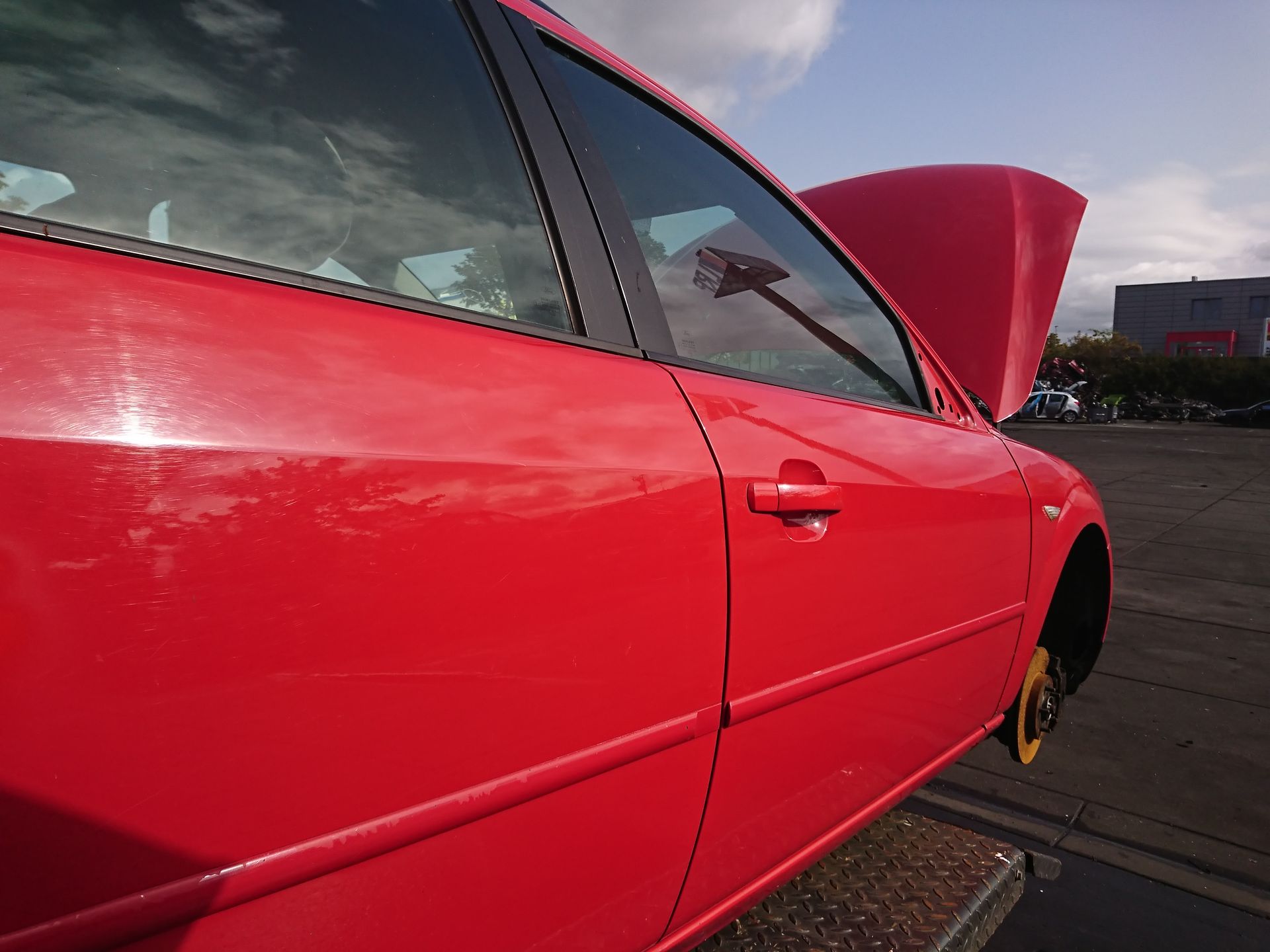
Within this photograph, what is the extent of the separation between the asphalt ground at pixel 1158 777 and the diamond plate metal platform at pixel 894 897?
33 centimetres

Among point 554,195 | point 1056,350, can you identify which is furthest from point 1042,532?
point 1056,350

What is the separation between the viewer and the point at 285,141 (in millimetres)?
1052

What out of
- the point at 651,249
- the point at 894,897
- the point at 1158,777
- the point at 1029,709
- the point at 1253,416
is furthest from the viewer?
the point at 1253,416

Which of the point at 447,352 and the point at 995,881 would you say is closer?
the point at 447,352

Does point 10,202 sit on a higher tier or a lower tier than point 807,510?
higher

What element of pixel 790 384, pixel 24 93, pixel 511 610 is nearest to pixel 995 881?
pixel 790 384

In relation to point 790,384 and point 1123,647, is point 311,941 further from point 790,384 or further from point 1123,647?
point 1123,647

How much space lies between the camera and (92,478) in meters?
0.70

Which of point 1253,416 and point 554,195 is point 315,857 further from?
point 1253,416

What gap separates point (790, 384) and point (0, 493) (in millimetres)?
1295

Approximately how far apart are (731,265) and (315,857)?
130 centimetres

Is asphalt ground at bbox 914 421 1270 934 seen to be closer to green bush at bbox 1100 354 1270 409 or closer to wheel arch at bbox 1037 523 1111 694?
wheel arch at bbox 1037 523 1111 694

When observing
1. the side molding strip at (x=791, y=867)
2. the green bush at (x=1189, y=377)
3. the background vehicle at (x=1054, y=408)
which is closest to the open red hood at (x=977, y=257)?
the side molding strip at (x=791, y=867)

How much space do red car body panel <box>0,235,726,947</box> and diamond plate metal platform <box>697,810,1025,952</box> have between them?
29.3 inches
